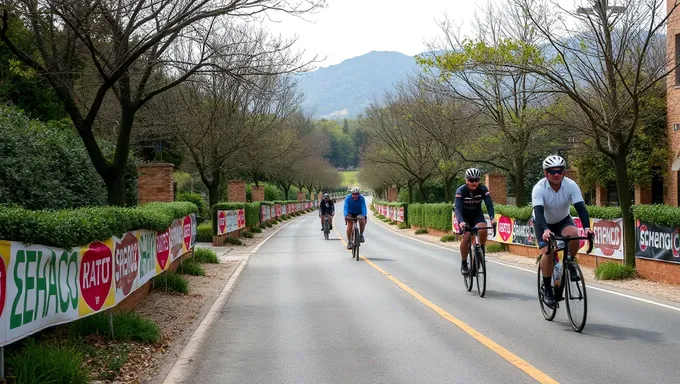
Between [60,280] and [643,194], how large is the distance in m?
29.9

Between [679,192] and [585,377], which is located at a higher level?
[679,192]

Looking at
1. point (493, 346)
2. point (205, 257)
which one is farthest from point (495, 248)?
point (493, 346)

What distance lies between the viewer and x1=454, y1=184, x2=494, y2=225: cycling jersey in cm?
1159

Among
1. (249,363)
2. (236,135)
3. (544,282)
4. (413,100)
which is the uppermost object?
(413,100)

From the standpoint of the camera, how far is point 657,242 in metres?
12.9

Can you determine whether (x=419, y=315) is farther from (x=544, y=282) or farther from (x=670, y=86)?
(x=670, y=86)

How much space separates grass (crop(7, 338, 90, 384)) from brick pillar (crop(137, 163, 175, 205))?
562 inches

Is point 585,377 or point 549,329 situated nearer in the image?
point 585,377

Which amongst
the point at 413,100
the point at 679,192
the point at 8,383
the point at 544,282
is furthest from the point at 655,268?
the point at 413,100

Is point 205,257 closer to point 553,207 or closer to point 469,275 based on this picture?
point 469,275

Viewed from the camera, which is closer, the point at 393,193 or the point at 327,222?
the point at 327,222

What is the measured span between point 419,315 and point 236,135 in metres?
20.2

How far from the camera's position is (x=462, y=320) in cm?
898

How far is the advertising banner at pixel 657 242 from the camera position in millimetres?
12234
